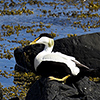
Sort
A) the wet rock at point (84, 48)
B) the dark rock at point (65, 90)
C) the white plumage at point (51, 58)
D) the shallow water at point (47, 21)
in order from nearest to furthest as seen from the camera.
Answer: the dark rock at point (65, 90) → the white plumage at point (51, 58) → the wet rock at point (84, 48) → the shallow water at point (47, 21)

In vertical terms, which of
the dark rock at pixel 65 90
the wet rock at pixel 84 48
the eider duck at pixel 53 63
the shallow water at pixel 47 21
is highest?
the shallow water at pixel 47 21

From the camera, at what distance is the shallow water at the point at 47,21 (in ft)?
55.4

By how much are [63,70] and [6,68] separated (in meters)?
5.32

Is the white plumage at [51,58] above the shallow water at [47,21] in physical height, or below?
below

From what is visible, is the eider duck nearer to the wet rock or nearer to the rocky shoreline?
the rocky shoreline

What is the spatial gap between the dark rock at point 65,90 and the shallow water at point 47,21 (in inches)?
187

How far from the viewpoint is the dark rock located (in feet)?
25.4

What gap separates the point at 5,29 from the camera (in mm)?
18719

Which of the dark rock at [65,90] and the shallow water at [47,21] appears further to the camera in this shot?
the shallow water at [47,21]

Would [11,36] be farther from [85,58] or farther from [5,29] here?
[85,58]

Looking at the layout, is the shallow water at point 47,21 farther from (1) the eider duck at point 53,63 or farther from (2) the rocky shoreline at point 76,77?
(1) the eider duck at point 53,63

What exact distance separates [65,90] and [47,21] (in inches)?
509

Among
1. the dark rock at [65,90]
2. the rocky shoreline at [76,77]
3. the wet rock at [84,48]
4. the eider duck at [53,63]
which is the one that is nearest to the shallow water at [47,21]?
the rocky shoreline at [76,77]

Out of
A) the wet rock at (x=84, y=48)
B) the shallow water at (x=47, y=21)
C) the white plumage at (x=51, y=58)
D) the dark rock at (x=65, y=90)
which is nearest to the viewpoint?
the dark rock at (x=65, y=90)
